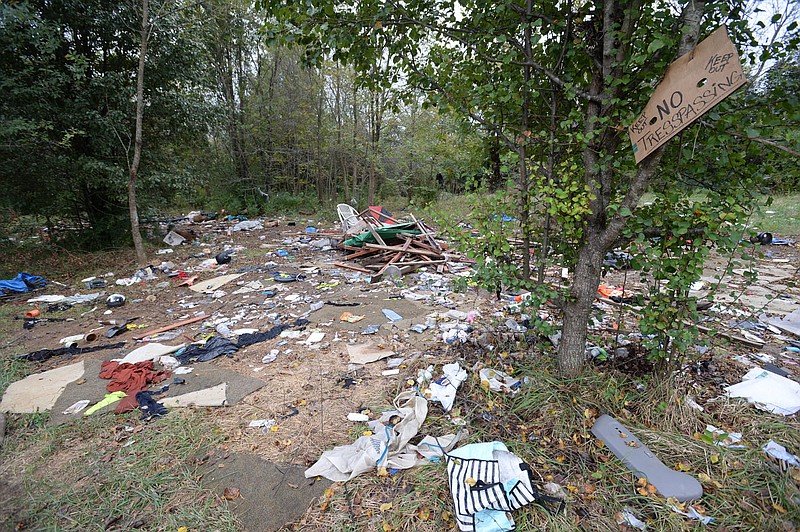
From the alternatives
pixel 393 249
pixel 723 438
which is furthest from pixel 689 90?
pixel 393 249

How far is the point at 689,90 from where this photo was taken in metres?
1.48

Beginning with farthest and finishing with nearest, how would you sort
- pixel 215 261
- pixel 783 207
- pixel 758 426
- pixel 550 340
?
1. pixel 783 207
2. pixel 215 261
3. pixel 550 340
4. pixel 758 426

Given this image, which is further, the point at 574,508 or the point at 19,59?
the point at 19,59

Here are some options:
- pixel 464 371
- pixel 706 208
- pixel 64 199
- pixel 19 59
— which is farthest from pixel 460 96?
pixel 64 199

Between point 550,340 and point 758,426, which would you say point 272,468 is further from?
point 758,426

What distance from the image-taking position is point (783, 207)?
8672mm

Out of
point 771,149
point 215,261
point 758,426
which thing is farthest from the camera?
point 215,261

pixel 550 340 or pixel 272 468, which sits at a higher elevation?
pixel 550 340

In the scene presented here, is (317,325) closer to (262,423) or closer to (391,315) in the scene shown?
(391,315)

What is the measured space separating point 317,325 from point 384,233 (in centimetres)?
302

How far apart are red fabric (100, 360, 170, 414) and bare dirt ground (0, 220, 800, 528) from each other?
0.32 metres

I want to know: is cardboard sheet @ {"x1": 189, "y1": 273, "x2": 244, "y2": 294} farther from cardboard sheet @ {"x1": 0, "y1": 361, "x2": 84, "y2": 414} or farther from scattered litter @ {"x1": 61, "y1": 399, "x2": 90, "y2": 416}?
scattered litter @ {"x1": 61, "y1": 399, "x2": 90, "y2": 416}

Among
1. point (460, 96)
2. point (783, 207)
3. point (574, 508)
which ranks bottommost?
point (574, 508)

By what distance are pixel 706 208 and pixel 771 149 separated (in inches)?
13.6
